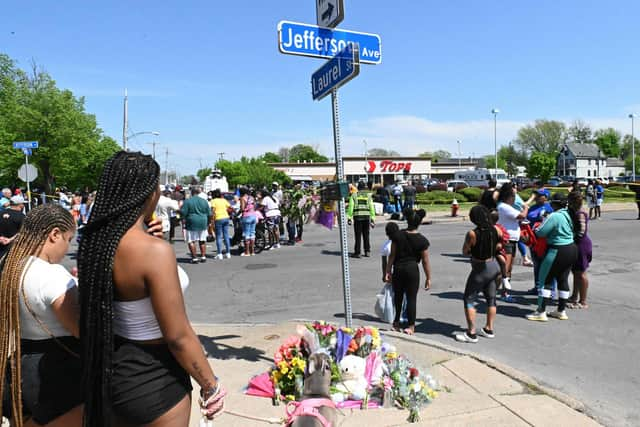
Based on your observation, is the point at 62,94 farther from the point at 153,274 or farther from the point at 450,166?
the point at 450,166

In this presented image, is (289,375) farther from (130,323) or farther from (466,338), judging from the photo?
(466,338)

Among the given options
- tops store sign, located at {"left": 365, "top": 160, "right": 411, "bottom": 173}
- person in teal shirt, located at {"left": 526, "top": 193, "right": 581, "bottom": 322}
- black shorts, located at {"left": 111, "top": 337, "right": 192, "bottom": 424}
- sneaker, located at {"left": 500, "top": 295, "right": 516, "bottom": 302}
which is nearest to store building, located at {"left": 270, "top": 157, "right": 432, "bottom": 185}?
tops store sign, located at {"left": 365, "top": 160, "right": 411, "bottom": 173}

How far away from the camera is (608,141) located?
358 feet

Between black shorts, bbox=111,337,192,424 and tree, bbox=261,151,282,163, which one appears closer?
black shorts, bbox=111,337,192,424

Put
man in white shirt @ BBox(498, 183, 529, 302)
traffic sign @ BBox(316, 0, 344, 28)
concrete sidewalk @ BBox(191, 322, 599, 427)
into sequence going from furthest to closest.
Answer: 1. man in white shirt @ BBox(498, 183, 529, 302)
2. traffic sign @ BBox(316, 0, 344, 28)
3. concrete sidewalk @ BBox(191, 322, 599, 427)

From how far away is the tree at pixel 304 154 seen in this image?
14002 cm

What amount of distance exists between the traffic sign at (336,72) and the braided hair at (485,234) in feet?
8.30

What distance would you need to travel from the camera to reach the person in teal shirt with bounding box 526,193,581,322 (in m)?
6.29

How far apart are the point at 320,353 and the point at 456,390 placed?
1341 millimetres

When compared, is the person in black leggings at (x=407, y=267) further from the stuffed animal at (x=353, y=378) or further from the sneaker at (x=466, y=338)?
the stuffed animal at (x=353, y=378)

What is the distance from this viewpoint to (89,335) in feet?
6.40

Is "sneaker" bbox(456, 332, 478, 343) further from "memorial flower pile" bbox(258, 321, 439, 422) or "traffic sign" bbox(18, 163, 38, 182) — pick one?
"traffic sign" bbox(18, 163, 38, 182)

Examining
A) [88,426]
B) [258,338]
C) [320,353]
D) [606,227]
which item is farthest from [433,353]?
[606,227]

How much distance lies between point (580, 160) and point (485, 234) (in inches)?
4324
